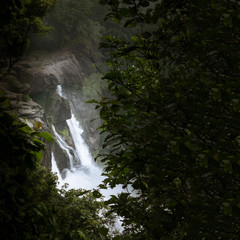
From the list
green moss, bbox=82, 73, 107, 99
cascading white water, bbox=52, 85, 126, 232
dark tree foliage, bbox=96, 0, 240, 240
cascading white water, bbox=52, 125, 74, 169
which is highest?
dark tree foliage, bbox=96, 0, 240, 240

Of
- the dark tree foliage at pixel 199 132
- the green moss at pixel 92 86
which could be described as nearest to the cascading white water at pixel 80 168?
the green moss at pixel 92 86

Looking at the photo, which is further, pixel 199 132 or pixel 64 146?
pixel 64 146

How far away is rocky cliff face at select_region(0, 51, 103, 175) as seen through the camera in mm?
17453

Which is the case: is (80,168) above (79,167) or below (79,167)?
below

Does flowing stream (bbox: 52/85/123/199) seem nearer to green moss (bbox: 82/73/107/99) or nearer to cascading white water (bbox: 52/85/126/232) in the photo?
cascading white water (bbox: 52/85/126/232)

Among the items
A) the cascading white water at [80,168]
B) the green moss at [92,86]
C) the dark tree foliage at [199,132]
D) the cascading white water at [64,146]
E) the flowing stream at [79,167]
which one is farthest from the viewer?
the green moss at [92,86]

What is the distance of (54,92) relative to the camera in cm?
2355

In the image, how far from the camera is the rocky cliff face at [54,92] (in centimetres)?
1745

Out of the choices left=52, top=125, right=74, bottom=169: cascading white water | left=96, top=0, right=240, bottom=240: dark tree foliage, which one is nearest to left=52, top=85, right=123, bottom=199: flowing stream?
left=52, top=125, right=74, bottom=169: cascading white water

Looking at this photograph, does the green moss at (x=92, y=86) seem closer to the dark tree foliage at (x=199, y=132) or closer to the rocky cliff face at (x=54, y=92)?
the rocky cliff face at (x=54, y=92)

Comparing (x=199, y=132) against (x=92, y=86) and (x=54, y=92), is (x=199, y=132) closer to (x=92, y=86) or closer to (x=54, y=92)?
(x=54, y=92)

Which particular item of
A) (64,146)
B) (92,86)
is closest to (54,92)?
(92,86)

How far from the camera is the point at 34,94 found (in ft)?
71.1

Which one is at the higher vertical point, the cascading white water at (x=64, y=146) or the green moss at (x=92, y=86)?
the green moss at (x=92, y=86)
